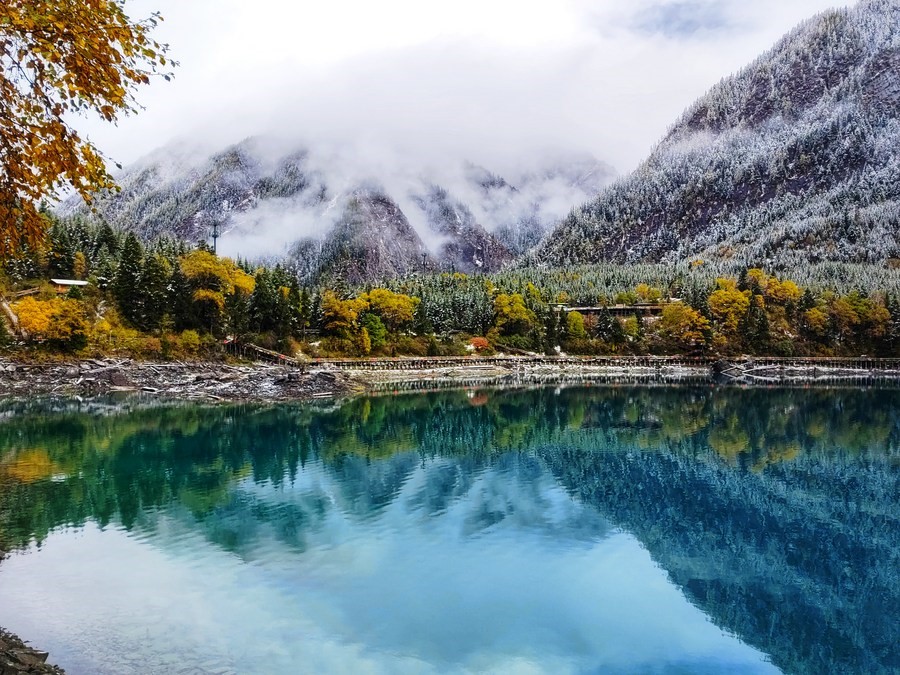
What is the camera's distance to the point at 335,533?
2522 cm

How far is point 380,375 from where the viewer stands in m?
89.4

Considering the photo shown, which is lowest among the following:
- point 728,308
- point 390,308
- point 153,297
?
point 728,308

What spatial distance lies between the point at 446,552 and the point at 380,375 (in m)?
66.7

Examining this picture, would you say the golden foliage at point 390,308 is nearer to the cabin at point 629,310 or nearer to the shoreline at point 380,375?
the shoreline at point 380,375

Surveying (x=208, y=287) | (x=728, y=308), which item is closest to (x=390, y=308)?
(x=208, y=287)

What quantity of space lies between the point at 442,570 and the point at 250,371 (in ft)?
202

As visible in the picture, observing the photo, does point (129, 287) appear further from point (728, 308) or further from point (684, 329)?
point (728, 308)

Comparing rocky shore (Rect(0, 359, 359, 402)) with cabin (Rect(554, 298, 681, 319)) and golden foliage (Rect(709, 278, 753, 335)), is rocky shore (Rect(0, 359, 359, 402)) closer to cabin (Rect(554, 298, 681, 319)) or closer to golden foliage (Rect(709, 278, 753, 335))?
cabin (Rect(554, 298, 681, 319))

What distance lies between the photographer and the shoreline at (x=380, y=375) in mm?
68812

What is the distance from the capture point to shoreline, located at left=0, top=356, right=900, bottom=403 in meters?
68.8

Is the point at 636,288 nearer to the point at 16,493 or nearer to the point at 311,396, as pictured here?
the point at 311,396

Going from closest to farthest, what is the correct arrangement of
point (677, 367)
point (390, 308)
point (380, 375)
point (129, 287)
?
1. point (129, 287)
2. point (380, 375)
3. point (390, 308)
4. point (677, 367)

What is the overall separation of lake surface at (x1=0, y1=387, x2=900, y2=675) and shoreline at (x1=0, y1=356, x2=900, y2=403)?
23403 millimetres

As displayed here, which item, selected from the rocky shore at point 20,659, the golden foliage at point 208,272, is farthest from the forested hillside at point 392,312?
the rocky shore at point 20,659
